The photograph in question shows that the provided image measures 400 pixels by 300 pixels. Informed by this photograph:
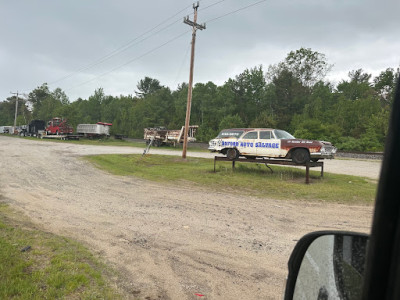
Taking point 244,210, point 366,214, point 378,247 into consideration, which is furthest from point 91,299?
point 366,214

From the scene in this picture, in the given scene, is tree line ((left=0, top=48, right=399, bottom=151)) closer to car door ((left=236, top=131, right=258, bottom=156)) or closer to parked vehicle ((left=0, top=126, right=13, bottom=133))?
parked vehicle ((left=0, top=126, right=13, bottom=133))

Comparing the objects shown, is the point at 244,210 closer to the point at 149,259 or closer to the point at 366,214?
the point at 366,214

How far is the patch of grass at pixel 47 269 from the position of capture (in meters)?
3.16

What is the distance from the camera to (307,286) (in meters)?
1.57

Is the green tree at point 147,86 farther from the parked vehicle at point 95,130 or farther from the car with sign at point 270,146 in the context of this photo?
the car with sign at point 270,146

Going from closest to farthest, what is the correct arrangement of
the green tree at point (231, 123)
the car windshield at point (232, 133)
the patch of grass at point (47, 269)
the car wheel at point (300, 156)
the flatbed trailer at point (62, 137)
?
the patch of grass at point (47, 269), the car wheel at point (300, 156), the car windshield at point (232, 133), the flatbed trailer at point (62, 137), the green tree at point (231, 123)

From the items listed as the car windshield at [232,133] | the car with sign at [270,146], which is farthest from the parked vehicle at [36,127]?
the car with sign at [270,146]

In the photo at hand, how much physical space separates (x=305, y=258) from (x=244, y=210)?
5.74 meters

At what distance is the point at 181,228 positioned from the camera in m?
5.66

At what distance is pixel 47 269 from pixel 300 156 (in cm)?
1128

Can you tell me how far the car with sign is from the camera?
1254 centimetres

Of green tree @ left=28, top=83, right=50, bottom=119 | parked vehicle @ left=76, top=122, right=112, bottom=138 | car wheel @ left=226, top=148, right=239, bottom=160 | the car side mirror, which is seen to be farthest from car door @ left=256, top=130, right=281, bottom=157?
green tree @ left=28, top=83, right=50, bottom=119

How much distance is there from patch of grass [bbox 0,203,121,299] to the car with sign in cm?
1048

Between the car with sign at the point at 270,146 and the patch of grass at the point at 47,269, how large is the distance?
1048 centimetres
